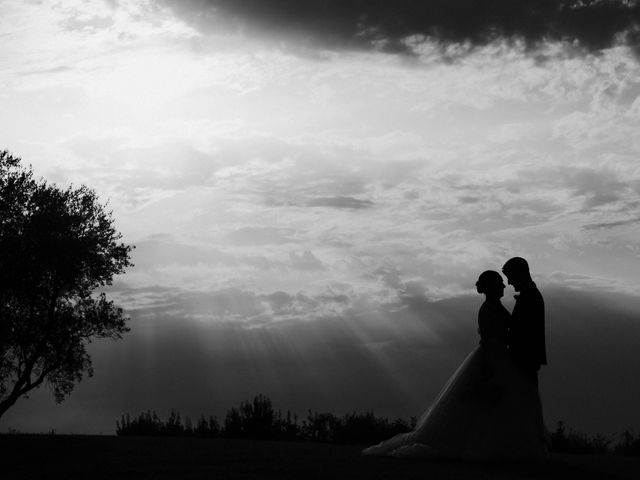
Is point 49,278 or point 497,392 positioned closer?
point 497,392

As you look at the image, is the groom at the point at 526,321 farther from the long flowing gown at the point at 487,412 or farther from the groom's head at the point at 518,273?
the long flowing gown at the point at 487,412

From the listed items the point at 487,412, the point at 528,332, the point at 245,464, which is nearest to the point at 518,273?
the point at 528,332

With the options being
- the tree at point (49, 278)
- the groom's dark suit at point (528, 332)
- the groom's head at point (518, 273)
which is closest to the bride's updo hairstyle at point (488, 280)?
the groom's head at point (518, 273)

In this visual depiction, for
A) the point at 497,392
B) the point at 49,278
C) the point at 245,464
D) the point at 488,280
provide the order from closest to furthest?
the point at 497,392 → the point at 488,280 → the point at 245,464 → the point at 49,278

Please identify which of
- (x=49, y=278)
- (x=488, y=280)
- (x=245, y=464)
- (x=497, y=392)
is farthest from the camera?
(x=49, y=278)

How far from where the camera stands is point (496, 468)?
44.3 ft

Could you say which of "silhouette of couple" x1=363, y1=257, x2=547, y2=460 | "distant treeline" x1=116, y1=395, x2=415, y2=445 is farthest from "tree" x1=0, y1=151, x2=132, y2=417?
"silhouette of couple" x1=363, y1=257, x2=547, y2=460

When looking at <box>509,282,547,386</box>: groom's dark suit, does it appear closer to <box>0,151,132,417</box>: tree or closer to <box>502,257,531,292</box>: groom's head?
<box>502,257,531,292</box>: groom's head

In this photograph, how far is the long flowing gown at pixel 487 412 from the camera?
14.5m

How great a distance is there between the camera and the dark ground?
44.0 ft

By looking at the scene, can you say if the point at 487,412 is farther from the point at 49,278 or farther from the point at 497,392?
the point at 49,278

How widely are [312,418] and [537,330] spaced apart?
20.2 meters

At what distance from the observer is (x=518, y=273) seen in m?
14.6

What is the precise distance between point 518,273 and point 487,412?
105 inches
